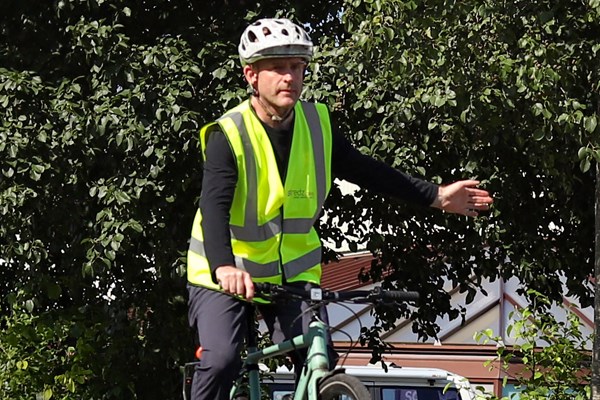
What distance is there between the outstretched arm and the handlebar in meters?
0.55

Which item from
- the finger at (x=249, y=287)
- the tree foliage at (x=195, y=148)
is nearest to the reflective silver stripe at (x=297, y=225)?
the finger at (x=249, y=287)

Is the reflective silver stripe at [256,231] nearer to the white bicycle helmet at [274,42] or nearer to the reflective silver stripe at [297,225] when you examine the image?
the reflective silver stripe at [297,225]

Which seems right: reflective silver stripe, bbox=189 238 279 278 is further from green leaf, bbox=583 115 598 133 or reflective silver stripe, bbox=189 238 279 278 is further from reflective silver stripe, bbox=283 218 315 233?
green leaf, bbox=583 115 598 133

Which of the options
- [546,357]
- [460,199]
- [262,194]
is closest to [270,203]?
[262,194]

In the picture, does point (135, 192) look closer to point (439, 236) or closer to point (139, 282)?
point (139, 282)

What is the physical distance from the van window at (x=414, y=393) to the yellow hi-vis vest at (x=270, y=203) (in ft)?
44.6

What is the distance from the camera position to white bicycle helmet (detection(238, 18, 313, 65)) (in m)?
4.94

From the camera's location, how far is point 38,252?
372 inches

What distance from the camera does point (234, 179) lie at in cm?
488

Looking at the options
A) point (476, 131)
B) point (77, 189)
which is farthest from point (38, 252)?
point (476, 131)

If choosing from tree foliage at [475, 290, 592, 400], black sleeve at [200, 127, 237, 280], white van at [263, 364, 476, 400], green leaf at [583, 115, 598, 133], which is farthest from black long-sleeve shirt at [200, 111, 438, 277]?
white van at [263, 364, 476, 400]

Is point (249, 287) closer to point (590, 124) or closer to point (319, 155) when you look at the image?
point (319, 155)

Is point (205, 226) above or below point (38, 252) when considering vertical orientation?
below

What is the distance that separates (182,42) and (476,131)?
6.74 feet
